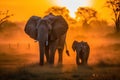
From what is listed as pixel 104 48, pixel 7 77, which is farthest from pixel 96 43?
pixel 7 77

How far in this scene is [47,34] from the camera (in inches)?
863

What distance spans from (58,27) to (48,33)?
642 mm

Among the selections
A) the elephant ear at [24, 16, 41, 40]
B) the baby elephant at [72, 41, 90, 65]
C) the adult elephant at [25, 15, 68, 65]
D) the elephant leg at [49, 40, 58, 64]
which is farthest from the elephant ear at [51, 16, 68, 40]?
the baby elephant at [72, 41, 90, 65]

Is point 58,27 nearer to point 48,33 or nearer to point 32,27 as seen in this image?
point 48,33

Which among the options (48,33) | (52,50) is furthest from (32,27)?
(52,50)

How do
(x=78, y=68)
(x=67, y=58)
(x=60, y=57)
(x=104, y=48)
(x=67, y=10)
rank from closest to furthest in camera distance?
1. (x=78, y=68)
2. (x=60, y=57)
3. (x=67, y=58)
4. (x=104, y=48)
5. (x=67, y=10)

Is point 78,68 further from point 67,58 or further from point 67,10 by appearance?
point 67,10

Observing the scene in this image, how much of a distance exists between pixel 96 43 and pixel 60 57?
8476 mm

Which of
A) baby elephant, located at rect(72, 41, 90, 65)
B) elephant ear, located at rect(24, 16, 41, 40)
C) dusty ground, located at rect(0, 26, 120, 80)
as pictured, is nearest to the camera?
dusty ground, located at rect(0, 26, 120, 80)

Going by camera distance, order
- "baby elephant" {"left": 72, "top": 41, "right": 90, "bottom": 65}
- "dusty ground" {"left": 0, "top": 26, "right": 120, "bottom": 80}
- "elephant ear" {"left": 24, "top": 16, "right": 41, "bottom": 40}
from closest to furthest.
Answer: "dusty ground" {"left": 0, "top": 26, "right": 120, "bottom": 80}, "elephant ear" {"left": 24, "top": 16, "right": 41, "bottom": 40}, "baby elephant" {"left": 72, "top": 41, "right": 90, "bottom": 65}

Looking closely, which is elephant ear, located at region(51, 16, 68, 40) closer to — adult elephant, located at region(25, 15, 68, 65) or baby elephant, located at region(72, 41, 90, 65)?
adult elephant, located at region(25, 15, 68, 65)

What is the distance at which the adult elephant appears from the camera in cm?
2177

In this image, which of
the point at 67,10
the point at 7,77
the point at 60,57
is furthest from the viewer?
the point at 67,10

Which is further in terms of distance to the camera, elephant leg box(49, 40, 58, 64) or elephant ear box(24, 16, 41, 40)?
elephant ear box(24, 16, 41, 40)
